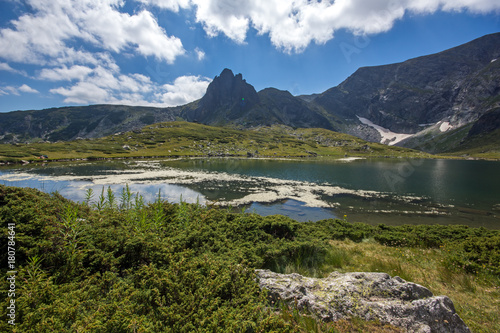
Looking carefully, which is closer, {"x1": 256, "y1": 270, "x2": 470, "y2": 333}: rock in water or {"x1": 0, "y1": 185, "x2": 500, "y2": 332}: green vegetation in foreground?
{"x1": 0, "y1": 185, "x2": 500, "y2": 332}: green vegetation in foreground

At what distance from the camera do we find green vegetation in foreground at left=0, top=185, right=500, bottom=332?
4391mm

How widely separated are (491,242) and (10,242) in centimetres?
2100

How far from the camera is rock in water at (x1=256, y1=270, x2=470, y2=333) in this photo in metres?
5.38

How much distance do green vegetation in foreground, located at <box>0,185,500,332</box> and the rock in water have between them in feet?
1.14

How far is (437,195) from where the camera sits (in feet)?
143

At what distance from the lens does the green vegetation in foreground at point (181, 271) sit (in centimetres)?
439

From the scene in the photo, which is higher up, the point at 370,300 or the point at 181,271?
the point at 181,271

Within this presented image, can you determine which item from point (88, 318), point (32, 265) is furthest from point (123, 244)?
point (88, 318)

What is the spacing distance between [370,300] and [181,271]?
5943mm

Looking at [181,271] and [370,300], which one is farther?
[370,300]

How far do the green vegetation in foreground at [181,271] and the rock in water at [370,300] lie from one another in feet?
1.14

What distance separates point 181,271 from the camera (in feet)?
19.9

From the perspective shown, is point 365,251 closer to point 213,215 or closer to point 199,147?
point 213,215

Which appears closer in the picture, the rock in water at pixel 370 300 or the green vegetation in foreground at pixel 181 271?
the green vegetation in foreground at pixel 181 271
